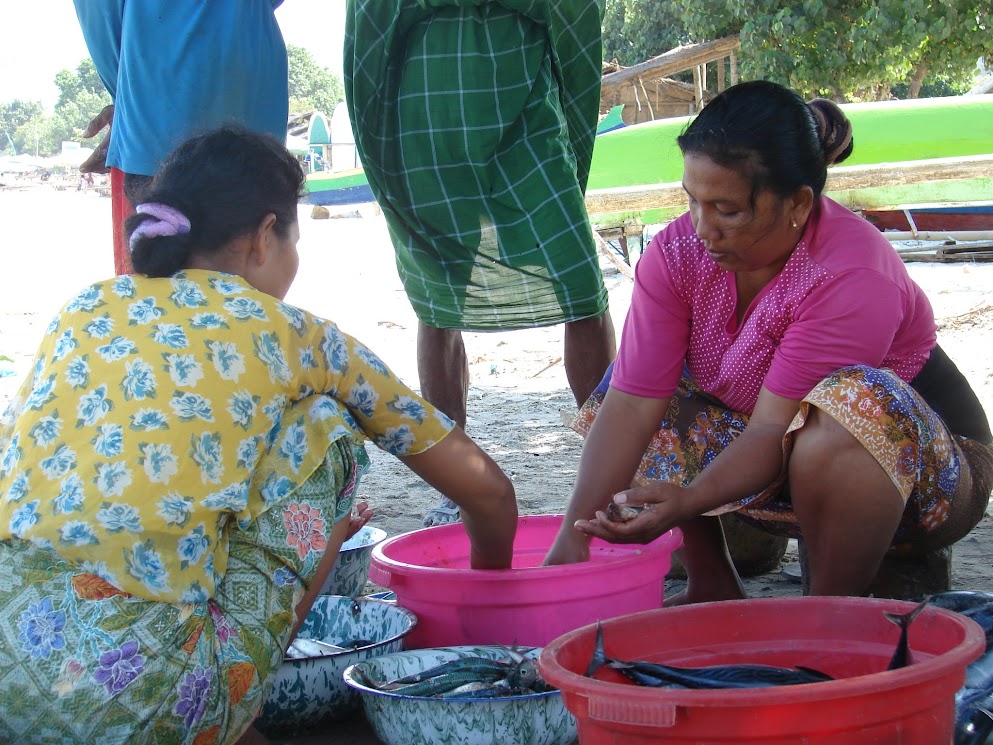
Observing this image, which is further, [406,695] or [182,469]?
[406,695]

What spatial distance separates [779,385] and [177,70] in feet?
6.60

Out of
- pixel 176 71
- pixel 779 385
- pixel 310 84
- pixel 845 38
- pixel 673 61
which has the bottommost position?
pixel 779 385

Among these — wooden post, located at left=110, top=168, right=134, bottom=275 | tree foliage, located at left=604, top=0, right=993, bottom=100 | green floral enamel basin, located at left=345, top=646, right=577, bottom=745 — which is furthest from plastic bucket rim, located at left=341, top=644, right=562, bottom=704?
tree foliage, located at left=604, top=0, right=993, bottom=100

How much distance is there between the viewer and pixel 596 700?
1188 mm

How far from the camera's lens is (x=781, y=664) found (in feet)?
5.02

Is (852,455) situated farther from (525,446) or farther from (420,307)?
(525,446)

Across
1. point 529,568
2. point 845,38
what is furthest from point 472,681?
point 845,38

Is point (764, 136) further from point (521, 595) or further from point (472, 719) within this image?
point (472, 719)

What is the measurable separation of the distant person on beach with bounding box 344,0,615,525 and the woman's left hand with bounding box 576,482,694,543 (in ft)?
Result: 3.80

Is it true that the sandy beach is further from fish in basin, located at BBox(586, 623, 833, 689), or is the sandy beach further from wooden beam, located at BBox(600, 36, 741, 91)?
wooden beam, located at BBox(600, 36, 741, 91)

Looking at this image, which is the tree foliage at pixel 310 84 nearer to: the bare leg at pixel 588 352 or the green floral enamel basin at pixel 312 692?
the bare leg at pixel 588 352

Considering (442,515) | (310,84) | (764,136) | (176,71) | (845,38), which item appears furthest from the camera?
(310,84)

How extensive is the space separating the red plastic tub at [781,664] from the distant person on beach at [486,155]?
145 centimetres

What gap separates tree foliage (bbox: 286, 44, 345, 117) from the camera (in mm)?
72625
